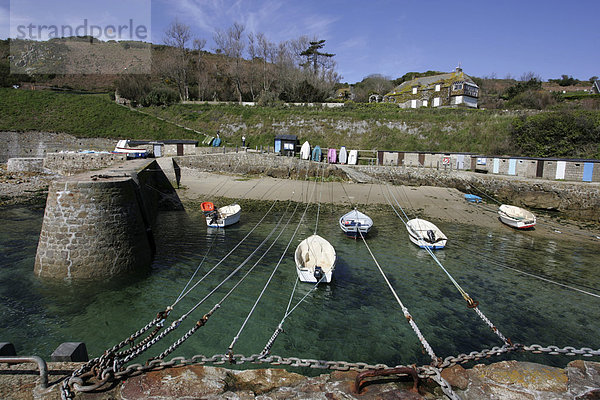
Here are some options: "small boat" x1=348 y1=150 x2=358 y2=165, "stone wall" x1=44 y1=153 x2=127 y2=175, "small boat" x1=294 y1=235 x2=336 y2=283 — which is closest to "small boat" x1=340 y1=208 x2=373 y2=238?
"small boat" x1=294 y1=235 x2=336 y2=283

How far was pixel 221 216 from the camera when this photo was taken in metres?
20.1

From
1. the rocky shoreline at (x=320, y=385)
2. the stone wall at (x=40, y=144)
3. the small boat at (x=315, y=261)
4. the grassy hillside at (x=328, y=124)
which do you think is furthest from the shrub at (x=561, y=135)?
the stone wall at (x=40, y=144)

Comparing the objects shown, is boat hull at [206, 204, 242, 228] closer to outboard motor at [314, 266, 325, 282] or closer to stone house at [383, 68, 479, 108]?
outboard motor at [314, 266, 325, 282]

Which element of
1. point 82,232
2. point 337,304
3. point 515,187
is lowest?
point 337,304

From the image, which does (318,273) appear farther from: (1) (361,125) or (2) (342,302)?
(1) (361,125)

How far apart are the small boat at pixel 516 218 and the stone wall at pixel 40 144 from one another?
4125 cm

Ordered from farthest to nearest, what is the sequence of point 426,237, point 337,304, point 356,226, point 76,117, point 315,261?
point 76,117 < point 356,226 < point 426,237 < point 315,261 < point 337,304

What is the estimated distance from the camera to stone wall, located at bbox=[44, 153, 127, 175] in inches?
1053

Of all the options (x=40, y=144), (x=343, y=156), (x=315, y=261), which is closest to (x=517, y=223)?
(x=315, y=261)

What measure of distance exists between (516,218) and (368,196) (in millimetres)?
10547

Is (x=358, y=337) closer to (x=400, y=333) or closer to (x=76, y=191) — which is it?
(x=400, y=333)

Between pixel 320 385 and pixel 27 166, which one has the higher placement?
pixel 27 166

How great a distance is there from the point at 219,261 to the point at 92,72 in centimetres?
7999

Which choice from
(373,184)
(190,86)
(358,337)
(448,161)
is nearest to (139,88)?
(190,86)
